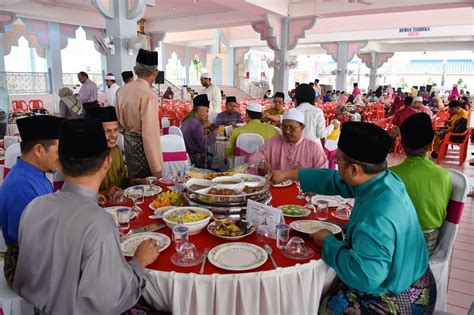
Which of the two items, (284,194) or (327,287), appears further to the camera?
(284,194)

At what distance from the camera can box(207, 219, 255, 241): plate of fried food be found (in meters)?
1.78

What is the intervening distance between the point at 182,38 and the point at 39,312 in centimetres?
2012

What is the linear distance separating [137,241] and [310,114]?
138 inches

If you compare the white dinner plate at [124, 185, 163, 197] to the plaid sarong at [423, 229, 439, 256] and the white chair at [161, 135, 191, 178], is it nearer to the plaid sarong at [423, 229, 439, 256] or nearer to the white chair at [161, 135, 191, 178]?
the white chair at [161, 135, 191, 178]

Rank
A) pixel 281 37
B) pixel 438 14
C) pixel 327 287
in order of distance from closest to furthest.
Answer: pixel 327 287 < pixel 281 37 < pixel 438 14

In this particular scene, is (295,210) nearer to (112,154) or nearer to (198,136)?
(112,154)

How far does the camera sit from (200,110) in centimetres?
489

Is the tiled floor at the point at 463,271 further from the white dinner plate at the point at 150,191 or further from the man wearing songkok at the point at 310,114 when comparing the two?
the white dinner plate at the point at 150,191

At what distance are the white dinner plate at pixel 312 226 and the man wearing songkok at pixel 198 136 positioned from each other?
276 centimetres

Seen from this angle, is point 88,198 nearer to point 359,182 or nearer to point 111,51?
point 359,182

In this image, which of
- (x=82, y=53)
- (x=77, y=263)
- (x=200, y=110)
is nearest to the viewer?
(x=77, y=263)

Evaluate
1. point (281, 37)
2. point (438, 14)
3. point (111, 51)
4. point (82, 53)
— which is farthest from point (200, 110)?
point (82, 53)

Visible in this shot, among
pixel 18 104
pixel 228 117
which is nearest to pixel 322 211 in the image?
pixel 228 117

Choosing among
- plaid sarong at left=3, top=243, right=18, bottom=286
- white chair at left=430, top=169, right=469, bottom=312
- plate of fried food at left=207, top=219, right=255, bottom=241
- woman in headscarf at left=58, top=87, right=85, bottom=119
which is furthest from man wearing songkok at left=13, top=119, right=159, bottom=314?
woman in headscarf at left=58, top=87, right=85, bottom=119
